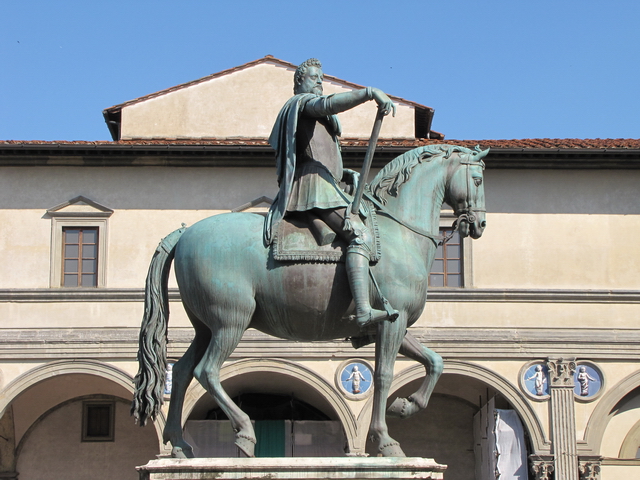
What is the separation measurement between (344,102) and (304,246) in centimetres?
99

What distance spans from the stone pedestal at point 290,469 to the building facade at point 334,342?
12874mm

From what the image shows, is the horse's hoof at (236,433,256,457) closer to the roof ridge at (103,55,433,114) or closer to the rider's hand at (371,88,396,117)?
the rider's hand at (371,88,396,117)

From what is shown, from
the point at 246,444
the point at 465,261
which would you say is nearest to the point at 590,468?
the point at 465,261

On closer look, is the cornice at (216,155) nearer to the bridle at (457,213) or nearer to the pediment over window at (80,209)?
the pediment over window at (80,209)

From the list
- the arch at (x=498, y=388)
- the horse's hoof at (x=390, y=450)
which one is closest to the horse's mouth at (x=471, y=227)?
the horse's hoof at (x=390, y=450)

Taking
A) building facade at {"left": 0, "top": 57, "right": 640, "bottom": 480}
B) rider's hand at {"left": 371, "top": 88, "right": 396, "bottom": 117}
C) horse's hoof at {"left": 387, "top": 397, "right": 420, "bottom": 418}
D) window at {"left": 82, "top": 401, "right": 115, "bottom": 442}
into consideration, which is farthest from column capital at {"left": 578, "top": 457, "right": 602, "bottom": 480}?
rider's hand at {"left": 371, "top": 88, "right": 396, "bottom": 117}

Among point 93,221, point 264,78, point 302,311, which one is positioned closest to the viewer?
point 302,311

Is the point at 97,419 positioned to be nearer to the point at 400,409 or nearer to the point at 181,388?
the point at 181,388

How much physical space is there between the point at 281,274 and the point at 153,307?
3.17 ft

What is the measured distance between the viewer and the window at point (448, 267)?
2122 centimetres

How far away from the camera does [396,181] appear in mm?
8102

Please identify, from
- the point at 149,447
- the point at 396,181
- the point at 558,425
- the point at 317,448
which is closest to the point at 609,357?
the point at 558,425

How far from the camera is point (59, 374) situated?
2041 centimetres

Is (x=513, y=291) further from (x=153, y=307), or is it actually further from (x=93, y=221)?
(x=153, y=307)
